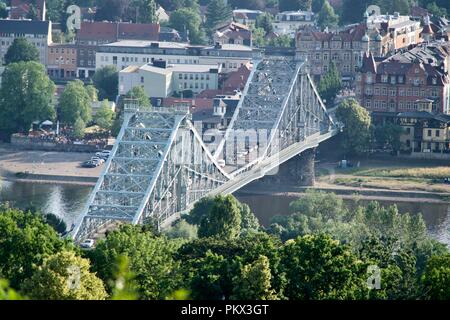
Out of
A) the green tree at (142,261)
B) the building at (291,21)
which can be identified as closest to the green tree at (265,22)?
the building at (291,21)

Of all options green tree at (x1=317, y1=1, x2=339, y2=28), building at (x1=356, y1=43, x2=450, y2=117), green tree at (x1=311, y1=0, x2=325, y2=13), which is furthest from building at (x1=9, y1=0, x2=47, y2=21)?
building at (x1=356, y1=43, x2=450, y2=117)

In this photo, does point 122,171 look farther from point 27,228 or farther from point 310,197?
point 27,228

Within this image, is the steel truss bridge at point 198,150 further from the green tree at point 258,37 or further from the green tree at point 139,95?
the green tree at point 258,37

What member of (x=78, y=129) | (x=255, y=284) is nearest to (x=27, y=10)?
(x=78, y=129)

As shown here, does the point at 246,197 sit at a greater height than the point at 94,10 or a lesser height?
lesser

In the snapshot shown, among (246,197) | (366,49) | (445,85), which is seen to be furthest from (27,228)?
(366,49)

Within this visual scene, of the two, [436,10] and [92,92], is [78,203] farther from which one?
[436,10]
